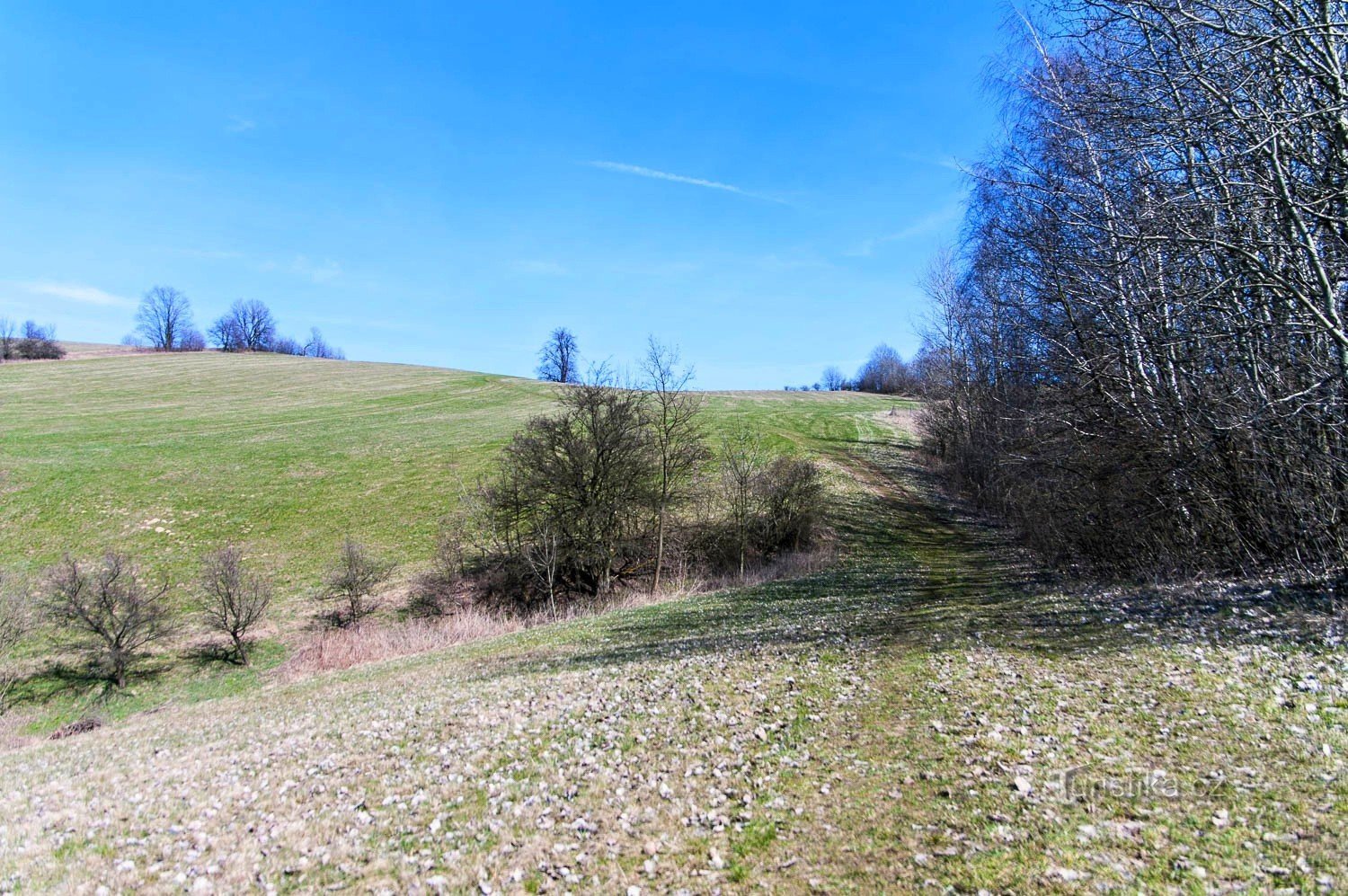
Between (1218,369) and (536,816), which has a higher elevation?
(1218,369)

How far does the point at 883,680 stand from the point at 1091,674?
10.1ft

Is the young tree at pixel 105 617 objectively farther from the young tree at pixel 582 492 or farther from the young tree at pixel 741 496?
the young tree at pixel 741 496

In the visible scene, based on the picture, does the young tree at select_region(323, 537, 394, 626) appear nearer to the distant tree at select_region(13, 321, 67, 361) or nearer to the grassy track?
the grassy track

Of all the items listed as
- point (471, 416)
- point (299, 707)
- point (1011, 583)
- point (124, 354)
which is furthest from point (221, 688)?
point (124, 354)

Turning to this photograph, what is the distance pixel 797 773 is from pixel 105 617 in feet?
107

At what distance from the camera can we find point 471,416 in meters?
74.3

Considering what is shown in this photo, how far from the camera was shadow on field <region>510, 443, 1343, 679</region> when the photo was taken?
441 inches

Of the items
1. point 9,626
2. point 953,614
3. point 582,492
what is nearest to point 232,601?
point 9,626

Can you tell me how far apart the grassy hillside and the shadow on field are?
2602cm

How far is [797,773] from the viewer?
8.07m

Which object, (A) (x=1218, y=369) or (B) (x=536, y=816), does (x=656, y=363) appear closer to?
(A) (x=1218, y=369)

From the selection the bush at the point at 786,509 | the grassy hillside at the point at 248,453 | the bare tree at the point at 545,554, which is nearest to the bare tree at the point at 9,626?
the grassy hillside at the point at 248,453

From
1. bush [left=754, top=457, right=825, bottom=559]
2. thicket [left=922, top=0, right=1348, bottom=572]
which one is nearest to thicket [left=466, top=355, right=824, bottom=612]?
bush [left=754, top=457, right=825, bottom=559]

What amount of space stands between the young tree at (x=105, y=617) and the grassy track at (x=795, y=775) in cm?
1521
